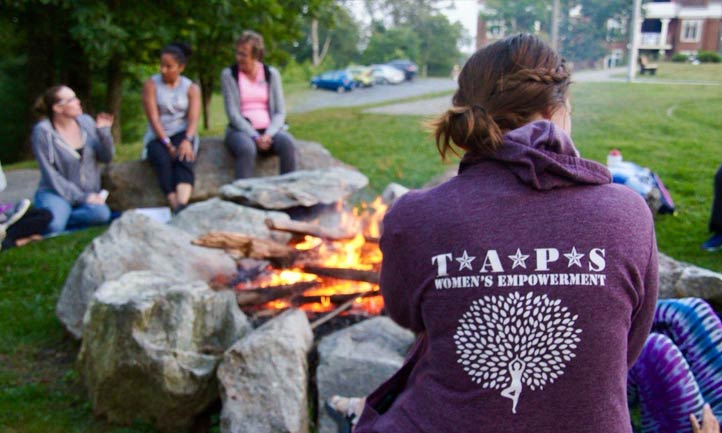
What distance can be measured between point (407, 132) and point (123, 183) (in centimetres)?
455

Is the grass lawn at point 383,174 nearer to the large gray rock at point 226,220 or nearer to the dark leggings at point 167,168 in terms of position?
the dark leggings at point 167,168

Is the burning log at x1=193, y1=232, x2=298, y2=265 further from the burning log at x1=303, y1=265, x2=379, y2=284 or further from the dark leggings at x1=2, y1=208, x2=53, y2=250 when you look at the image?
the dark leggings at x1=2, y1=208, x2=53, y2=250

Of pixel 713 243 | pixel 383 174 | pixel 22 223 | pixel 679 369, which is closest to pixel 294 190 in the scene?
pixel 383 174

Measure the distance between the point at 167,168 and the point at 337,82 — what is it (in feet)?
53.1

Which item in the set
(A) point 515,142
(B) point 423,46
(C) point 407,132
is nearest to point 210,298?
(A) point 515,142

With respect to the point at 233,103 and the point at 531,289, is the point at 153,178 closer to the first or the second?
the point at 233,103

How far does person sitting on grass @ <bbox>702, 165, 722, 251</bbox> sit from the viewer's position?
490cm

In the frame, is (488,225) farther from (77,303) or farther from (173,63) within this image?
(173,63)

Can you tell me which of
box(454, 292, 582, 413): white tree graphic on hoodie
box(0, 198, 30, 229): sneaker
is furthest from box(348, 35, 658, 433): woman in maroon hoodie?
box(0, 198, 30, 229): sneaker

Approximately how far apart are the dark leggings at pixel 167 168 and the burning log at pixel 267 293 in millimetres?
2867

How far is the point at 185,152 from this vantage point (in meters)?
6.39

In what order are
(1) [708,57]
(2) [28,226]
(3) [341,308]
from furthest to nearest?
(1) [708,57] → (2) [28,226] → (3) [341,308]

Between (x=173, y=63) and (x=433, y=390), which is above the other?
(x=173, y=63)

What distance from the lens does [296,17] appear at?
10195 millimetres
